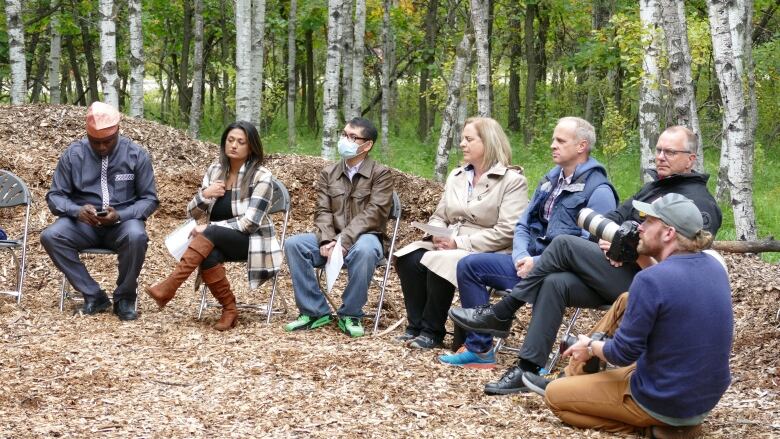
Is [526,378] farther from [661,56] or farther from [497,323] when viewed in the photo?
[661,56]

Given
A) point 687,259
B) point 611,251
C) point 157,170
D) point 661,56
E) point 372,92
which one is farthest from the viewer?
point 372,92

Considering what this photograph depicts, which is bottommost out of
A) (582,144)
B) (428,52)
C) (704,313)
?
(704,313)

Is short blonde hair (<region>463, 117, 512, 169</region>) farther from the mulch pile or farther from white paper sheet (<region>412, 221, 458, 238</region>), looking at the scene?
the mulch pile

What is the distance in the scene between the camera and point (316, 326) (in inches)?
263

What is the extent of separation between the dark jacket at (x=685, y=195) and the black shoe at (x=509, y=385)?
1.09m

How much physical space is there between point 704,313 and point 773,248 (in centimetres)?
292

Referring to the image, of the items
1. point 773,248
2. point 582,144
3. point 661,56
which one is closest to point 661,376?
point 582,144

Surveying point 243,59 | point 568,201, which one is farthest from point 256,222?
point 243,59

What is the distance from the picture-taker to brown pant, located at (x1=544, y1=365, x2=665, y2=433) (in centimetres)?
440

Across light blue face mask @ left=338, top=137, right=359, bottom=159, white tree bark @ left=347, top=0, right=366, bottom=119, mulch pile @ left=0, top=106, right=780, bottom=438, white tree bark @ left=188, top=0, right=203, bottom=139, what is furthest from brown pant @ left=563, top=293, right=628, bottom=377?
white tree bark @ left=188, top=0, right=203, bottom=139

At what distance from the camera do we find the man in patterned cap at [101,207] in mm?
6812

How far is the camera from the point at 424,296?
21.1ft

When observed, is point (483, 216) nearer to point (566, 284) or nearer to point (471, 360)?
point (471, 360)

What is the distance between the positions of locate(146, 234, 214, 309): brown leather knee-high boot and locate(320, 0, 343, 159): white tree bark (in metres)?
6.53
